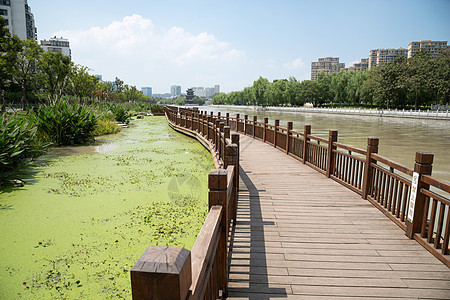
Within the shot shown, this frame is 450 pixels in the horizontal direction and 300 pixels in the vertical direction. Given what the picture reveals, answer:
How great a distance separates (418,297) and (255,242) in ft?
6.18

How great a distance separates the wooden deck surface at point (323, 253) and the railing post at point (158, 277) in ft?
7.00

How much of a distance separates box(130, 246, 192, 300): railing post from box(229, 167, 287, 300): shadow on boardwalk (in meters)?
2.15

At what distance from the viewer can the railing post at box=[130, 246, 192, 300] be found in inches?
41.6

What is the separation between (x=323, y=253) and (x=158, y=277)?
10.6 feet

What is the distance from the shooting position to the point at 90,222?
5.83 metres

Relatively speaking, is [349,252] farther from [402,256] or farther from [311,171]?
[311,171]

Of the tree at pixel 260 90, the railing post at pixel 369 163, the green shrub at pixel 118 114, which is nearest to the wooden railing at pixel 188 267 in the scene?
the railing post at pixel 369 163

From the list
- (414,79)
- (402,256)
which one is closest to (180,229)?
(402,256)

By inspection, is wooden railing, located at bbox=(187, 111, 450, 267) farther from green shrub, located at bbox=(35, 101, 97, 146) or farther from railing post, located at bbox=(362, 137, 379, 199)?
green shrub, located at bbox=(35, 101, 97, 146)

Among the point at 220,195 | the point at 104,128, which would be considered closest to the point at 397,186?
the point at 220,195

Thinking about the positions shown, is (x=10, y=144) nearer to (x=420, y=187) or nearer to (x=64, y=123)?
(x=64, y=123)

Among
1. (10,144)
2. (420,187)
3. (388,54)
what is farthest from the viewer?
(388,54)

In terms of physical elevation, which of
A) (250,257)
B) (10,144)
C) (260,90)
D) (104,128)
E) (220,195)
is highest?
(260,90)

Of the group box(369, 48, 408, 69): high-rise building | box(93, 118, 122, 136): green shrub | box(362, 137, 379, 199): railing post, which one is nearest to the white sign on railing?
box(362, 137, 379, 199): railing post
